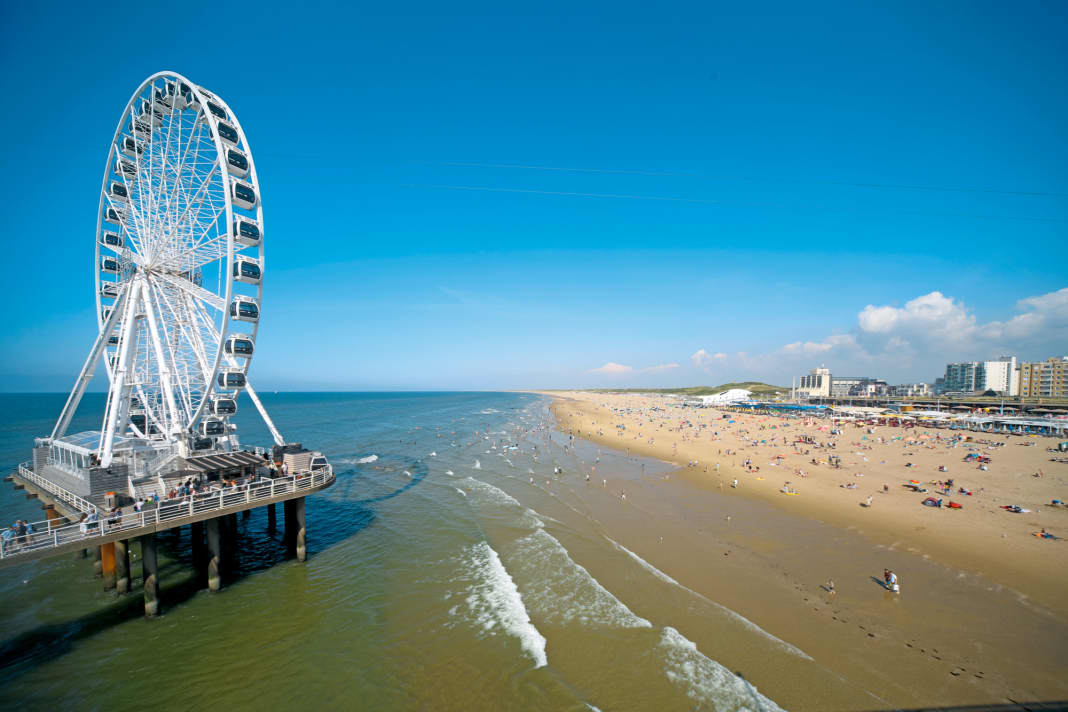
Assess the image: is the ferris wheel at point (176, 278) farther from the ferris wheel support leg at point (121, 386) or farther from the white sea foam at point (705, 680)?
the white sea foam at point (705, 680)

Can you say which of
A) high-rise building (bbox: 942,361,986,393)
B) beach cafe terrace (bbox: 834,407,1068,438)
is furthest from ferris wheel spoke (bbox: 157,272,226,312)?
high-rise building (bbox: 942,361,986,393)

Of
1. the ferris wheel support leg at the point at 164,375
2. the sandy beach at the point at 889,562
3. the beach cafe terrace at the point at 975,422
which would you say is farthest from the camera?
the beach cafe terrace at the point at 975,422

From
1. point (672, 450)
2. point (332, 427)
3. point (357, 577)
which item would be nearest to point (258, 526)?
point (357, 577)

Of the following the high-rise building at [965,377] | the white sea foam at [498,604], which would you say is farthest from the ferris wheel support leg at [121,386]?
the high-rise building at [965,377]

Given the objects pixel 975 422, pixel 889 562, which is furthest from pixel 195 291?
pixel 975 422

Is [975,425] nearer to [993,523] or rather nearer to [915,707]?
[993,523]
